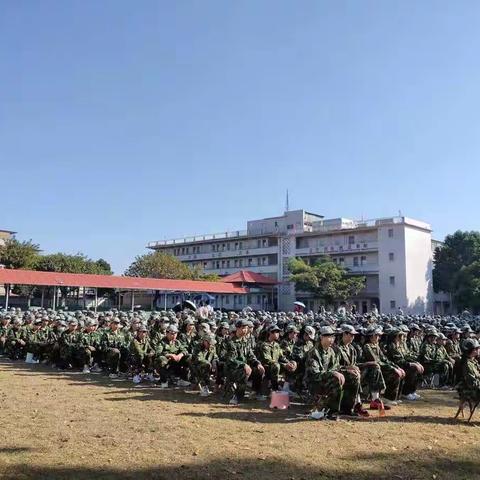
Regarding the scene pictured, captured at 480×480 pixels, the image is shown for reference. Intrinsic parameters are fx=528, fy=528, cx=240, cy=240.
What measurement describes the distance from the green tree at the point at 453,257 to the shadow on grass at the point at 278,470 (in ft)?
153

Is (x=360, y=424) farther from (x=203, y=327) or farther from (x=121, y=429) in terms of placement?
(x=203, y=327)

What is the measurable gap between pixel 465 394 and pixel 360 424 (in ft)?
6.06

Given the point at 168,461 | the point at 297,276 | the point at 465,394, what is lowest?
the point at 168,461

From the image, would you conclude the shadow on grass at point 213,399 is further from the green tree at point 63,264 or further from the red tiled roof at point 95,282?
the green tree at point 63,264

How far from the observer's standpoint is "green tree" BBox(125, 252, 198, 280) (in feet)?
190

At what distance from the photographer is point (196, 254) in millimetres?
75062

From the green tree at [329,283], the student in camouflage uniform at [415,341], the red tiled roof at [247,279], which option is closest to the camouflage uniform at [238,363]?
the student in camouflage uniform at [415,341]

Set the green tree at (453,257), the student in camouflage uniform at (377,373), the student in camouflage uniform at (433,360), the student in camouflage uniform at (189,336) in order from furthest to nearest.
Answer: the green tree at (453,257) < the student in camouflage uniform at (189,336) < the student in camouflage uniform at (433,360) < the student in camouflage uniform at (377,373)

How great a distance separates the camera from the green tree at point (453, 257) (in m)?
50.9

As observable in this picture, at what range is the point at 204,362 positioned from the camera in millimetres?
11133

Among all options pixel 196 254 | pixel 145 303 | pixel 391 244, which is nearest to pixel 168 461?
pixel 391 244

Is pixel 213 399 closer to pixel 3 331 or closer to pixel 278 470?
pixel 278 470

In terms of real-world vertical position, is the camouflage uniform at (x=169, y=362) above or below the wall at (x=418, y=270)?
below

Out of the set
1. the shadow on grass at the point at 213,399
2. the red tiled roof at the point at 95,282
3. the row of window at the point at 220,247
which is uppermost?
the row of window at the point at 220,247
